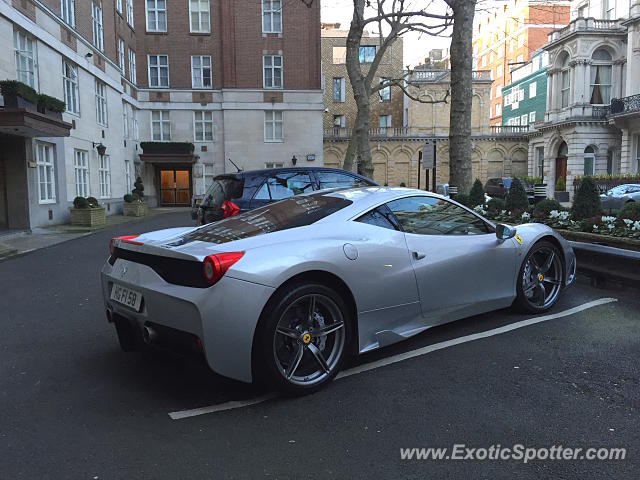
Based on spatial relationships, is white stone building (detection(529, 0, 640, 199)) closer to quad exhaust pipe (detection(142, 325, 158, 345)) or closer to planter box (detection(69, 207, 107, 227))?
planter box (detection(69, 207, 107, 227))

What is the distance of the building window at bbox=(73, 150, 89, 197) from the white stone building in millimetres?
35110

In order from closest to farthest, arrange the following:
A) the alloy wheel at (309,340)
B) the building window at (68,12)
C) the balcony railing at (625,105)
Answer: the alloy wheel at (309,340)
the building window at (68,12)
the balcony railing at (625,105)

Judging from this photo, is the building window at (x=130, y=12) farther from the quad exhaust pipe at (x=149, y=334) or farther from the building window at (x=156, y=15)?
the quad exhaust pipe at (x=149, y=334)

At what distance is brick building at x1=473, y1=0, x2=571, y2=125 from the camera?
2451 inches

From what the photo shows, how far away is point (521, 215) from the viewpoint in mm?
11164

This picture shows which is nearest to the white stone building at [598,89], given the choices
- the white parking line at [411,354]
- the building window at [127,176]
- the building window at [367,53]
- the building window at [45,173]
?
the building window at [367,53]

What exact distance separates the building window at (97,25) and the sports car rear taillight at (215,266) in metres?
24.5

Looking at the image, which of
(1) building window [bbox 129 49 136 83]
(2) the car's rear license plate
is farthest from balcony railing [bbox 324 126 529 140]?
(2) the car's rear license plate

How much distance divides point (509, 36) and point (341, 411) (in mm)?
67506

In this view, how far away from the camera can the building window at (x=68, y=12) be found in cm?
1997

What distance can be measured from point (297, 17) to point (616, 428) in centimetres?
3607

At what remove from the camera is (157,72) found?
115ft

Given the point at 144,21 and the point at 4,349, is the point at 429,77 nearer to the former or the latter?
the point at 144,21

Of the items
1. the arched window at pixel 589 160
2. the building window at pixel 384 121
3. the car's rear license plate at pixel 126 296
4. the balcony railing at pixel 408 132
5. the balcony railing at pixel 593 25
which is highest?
the balcony railing at pixel 593 25
